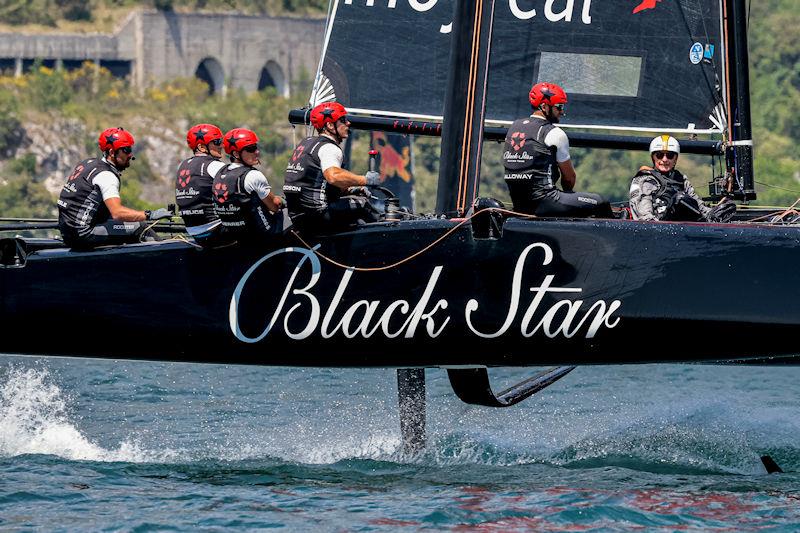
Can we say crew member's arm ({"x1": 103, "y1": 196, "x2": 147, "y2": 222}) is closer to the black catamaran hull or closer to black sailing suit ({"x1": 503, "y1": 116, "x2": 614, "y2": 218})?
the black catamaran hull

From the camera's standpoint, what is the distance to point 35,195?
42.9 m

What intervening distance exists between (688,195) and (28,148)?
1546 inches

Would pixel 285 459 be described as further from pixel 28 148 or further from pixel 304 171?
pixel 28 148

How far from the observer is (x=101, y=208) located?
9695mm

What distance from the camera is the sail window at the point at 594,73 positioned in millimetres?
12234

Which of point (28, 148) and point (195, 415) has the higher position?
point (28, 148)

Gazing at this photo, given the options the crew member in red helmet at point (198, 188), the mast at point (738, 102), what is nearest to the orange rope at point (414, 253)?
the crew member in red helmet at point (198, 188)

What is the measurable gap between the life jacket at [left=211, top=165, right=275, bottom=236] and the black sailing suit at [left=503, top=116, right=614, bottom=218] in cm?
142

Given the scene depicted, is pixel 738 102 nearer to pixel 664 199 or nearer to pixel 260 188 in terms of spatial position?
pixel 664 199

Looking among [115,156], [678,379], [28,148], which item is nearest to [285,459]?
[115,156]

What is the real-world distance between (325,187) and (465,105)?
3.26 ft

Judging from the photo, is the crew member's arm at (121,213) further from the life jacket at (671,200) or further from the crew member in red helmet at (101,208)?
the life jacket at (671,200)

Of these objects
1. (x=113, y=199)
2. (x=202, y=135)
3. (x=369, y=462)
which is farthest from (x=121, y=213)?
(x=369, y=462)

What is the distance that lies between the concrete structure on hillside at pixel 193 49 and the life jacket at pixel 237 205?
44.5 meters
